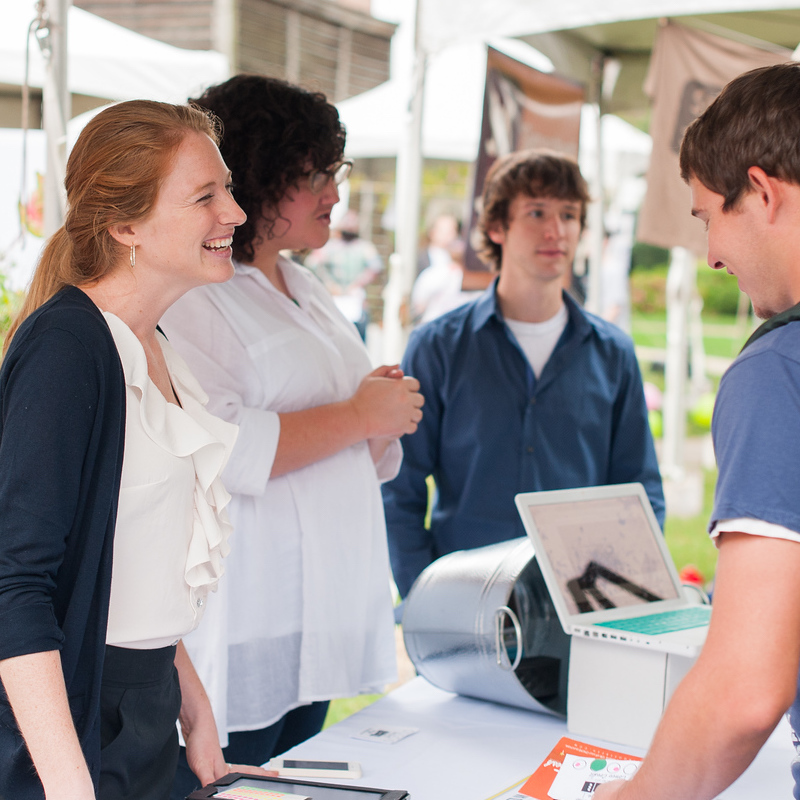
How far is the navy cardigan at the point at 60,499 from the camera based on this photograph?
974mm

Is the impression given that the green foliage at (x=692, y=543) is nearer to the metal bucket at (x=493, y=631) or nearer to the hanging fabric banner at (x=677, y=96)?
the hanging fabric banner at (x=677, y=96)

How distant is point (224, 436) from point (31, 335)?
340 mm

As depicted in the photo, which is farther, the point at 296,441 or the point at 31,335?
the point at 296,441

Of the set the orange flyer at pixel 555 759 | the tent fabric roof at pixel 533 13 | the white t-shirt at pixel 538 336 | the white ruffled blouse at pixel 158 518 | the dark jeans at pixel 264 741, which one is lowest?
the dark jeans at pixel 264 741

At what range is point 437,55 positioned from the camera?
3.27 meters

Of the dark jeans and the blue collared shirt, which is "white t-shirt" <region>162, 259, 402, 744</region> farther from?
the blue collared shirt

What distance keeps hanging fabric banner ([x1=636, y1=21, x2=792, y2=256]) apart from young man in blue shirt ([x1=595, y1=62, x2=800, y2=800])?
3188 millimetres

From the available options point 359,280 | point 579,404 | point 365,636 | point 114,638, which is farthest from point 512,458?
point 359,280

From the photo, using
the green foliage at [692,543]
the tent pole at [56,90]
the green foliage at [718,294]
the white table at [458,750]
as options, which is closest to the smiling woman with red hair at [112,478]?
the white table at [458,750]

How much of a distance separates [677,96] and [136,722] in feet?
12.4

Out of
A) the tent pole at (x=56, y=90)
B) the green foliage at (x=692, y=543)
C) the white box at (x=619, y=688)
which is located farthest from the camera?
the green foliage at (x=692, y=543)

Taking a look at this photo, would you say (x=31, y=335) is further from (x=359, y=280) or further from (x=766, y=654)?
(x=359, y=280)

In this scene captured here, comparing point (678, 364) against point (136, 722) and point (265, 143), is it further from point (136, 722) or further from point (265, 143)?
point (136, 722)

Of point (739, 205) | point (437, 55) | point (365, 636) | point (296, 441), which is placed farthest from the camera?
point (437, 55)
